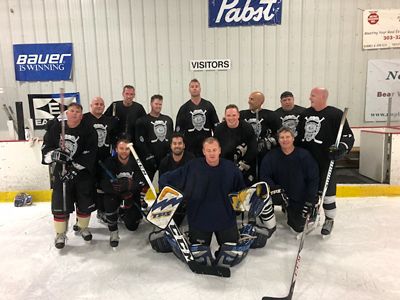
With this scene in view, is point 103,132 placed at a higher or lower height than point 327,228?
higher

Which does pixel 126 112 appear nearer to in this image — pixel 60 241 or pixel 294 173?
pixel 60 241

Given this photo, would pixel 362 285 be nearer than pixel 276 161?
Yes

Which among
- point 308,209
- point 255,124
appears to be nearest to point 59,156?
point 255,124

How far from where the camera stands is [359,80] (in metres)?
4.68

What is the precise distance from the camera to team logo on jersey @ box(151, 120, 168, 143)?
9.80 feet

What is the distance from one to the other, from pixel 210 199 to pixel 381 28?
4.14 m

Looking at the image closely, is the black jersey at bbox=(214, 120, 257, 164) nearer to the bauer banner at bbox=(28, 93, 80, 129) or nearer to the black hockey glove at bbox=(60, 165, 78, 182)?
the black hockey glove at bbox=(60, 165, 78, 182)

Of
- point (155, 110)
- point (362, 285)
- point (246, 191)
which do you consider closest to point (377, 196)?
point (362, 285)

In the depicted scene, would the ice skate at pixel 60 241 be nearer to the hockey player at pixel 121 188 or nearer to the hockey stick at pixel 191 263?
the hockey player at pixel 121 188

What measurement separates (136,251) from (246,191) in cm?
102

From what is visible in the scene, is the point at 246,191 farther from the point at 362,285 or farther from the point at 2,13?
the point at 2,13

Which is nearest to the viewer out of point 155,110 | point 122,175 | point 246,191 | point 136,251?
point 246,191

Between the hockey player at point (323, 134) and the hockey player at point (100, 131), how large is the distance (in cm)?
177

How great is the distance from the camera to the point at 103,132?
288cm
